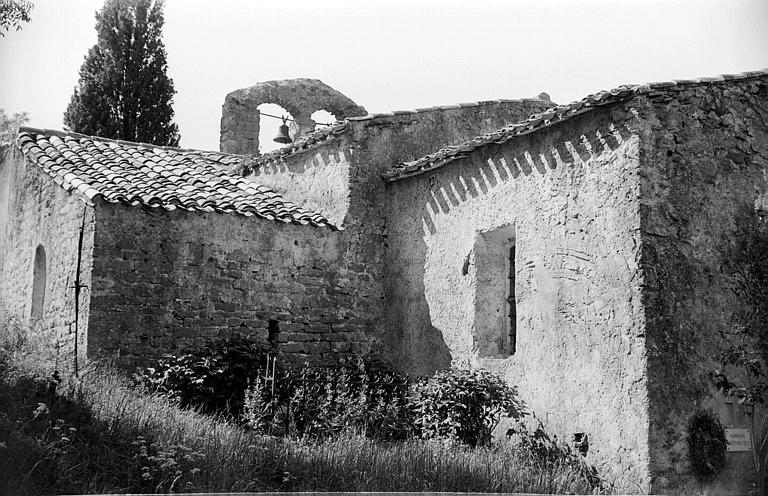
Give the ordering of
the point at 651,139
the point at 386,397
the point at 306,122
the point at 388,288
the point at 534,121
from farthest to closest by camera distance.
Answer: the point at 306,122
the point at 388,288
the point at 386,397
the point at 534,121
the point at 651,139

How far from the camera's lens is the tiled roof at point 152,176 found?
11.4 metres

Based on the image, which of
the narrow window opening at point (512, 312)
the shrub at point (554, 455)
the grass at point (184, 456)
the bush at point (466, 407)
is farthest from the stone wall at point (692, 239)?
the narrow window opening at point (512, 312)

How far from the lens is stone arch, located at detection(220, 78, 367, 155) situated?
17.6 m

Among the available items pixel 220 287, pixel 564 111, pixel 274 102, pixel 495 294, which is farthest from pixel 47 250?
pixel 564 111

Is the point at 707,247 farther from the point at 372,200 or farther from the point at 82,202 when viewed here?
the point at 82,202

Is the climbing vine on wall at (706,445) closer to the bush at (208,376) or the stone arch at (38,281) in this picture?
the bush at (208,376)

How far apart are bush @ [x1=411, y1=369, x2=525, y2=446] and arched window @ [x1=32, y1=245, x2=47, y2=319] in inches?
236

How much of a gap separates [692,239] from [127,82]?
1765cm

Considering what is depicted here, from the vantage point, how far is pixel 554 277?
9.48 meters

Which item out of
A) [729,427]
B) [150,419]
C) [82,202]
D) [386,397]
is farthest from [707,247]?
[82,202]

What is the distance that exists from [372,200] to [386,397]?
2.96m

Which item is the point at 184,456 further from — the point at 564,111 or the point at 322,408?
the point at 564,111

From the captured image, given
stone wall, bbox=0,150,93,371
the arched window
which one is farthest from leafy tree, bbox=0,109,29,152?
the arched window

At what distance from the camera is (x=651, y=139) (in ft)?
28.4
